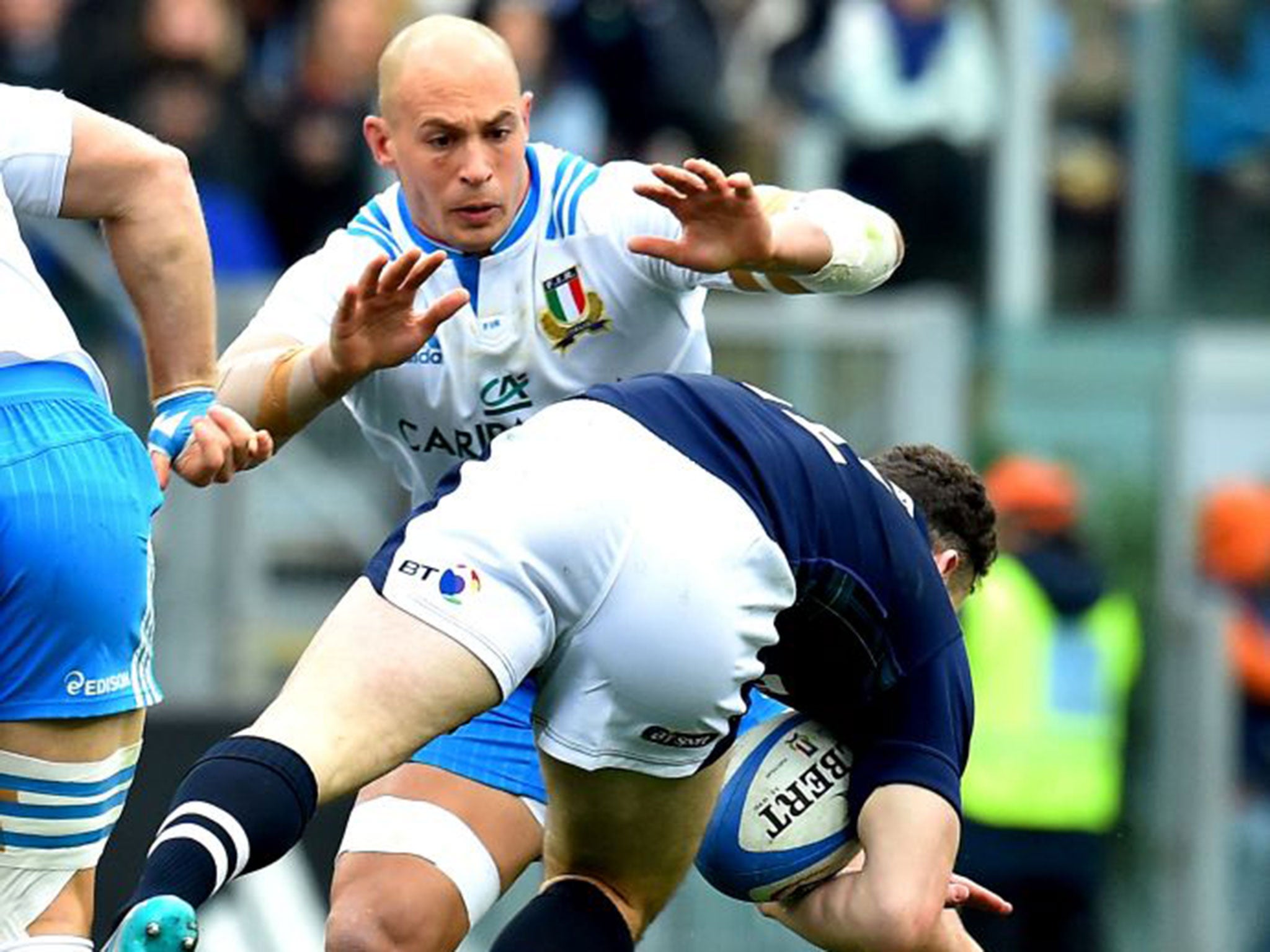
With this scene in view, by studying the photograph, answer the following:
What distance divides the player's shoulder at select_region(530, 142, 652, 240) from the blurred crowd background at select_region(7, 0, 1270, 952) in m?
4.05

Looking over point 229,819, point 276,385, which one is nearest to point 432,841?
point 276,385

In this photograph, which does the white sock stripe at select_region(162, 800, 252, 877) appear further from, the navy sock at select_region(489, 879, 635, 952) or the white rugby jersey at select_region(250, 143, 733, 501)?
the white rugby jersey at select_region(250, 143, 733, 501)

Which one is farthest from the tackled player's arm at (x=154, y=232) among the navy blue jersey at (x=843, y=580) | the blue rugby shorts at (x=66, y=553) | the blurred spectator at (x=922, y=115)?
the blurred spectator at (x=922, y=115)

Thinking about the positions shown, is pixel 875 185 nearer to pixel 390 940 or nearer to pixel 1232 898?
pixel 1232 898

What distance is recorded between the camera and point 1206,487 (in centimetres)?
1350

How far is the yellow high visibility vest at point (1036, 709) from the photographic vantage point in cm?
1191

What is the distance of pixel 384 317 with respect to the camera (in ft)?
20.2

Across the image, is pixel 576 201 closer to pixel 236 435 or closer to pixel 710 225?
pixel 710 225

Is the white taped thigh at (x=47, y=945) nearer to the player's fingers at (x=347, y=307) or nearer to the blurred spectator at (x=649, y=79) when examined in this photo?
the player's fingers at (x=347, y=307)

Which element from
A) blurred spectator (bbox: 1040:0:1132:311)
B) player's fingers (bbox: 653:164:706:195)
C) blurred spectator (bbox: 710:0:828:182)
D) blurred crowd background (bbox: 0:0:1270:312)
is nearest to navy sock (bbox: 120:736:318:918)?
player's fingers (bbox: 653:164:706:195)

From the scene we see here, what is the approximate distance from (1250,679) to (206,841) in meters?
8.58

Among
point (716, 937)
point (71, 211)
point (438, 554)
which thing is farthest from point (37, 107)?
point (716, 937)

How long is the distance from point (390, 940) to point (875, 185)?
25.2 feet

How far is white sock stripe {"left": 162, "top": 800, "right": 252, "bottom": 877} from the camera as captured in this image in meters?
5.17
